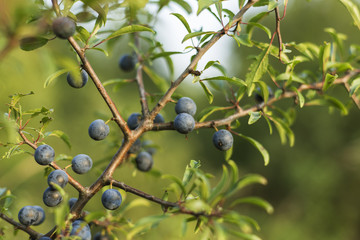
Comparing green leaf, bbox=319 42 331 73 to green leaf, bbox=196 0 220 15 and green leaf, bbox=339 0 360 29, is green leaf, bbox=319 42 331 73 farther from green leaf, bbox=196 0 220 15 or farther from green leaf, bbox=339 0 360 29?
green leaf, bbox=196 0 220 15

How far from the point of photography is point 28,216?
28.8 inches

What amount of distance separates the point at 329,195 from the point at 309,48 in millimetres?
5352

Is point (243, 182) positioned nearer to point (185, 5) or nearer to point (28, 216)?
point (28, 216)

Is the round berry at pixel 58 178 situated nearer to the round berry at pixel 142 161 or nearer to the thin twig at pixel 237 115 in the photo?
the thin twig at pixel 237 115

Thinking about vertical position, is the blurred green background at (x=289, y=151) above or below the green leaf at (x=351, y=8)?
below

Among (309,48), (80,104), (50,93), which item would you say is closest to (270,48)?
(309,48)

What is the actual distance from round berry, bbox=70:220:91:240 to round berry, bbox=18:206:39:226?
138 millimetres

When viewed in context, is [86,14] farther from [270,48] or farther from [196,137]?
[196,137]

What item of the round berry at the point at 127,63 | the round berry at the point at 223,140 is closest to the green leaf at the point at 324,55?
the round berry at the point at 223,140

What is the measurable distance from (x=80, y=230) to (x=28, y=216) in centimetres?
18

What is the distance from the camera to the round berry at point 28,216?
0.73 meters

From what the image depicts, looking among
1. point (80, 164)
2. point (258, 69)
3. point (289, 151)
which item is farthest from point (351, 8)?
point (289, 151)

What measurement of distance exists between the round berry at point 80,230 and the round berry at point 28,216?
0.45 ft

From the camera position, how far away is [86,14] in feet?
2.45
